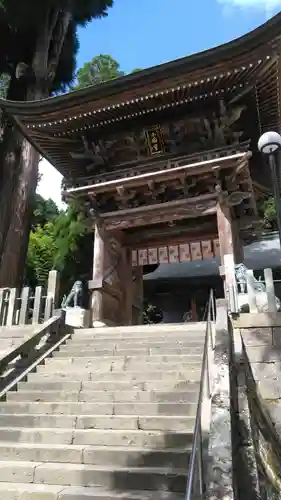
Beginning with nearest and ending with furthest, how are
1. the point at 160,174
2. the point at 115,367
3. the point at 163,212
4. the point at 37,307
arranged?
1. the point at 115,367
2. the point at 37,307
3. the point at 160,174
4. the point at 163,212

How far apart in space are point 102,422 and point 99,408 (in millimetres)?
301

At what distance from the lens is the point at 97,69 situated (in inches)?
1096

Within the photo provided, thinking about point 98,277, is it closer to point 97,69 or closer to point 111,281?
point 111,281

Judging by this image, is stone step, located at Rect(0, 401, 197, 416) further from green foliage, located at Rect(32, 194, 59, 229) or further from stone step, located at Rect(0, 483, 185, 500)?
green foliage, located at Rect(32, 194, 59, 229)

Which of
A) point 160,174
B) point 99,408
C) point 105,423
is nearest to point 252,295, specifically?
point 99,408

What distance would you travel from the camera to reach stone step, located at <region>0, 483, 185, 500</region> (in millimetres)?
3391

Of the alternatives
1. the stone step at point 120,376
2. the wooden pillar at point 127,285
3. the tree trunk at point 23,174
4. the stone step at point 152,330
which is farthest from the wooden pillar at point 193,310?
the stone step at point 120,376

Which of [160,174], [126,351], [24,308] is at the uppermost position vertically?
[160,174]

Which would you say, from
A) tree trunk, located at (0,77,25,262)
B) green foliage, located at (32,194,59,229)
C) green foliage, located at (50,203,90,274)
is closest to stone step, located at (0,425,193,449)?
tree trunk, located at (0,77,25,262)

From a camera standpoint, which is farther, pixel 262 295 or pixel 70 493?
pixel 262 295

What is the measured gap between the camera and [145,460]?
3.89 metres

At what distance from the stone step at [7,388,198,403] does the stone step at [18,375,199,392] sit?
12 cm

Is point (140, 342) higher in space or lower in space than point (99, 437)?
higher

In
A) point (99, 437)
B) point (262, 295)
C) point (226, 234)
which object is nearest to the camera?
point (99, 437)
